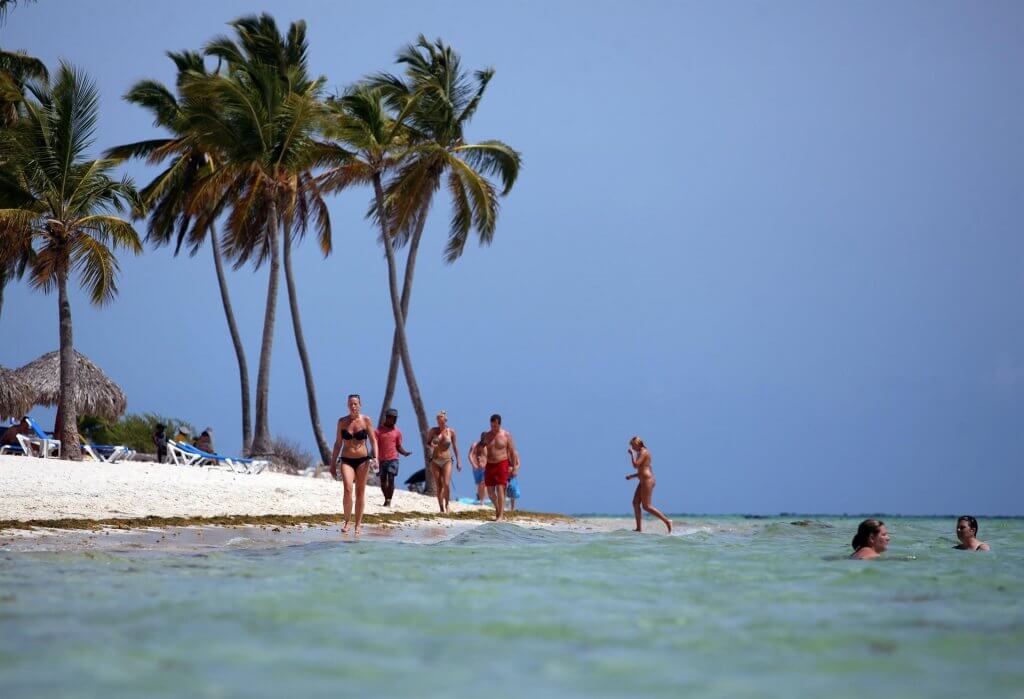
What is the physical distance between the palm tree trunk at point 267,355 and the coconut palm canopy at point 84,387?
4364 mm

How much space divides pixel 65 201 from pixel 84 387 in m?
8.69

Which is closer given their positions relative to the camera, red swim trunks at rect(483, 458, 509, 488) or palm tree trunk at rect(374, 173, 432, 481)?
red swim trunks at rect(483, 458, 509, 488)

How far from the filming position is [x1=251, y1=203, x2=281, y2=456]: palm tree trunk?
28.8 metres

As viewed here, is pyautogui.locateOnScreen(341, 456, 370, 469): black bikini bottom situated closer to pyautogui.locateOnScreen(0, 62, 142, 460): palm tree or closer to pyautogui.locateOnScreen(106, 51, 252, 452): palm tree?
pyautogui.locateOnScreen(0, 62, 142, 460): palm tree

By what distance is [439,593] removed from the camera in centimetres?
807

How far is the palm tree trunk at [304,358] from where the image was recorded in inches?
1195

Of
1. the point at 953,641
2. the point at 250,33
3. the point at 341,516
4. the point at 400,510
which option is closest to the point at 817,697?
the point at 953,641

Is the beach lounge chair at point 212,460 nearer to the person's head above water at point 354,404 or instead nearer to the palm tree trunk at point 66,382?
the palm tree trunk at point 66,382

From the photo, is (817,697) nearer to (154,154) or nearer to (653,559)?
(653,559)

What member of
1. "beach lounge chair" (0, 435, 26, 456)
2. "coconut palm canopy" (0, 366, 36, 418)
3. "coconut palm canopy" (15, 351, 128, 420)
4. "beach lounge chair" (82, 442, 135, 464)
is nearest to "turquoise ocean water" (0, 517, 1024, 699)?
"beach lounge chair" (82, 442, 135, 464)

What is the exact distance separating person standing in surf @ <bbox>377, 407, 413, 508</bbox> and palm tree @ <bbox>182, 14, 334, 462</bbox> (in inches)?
374

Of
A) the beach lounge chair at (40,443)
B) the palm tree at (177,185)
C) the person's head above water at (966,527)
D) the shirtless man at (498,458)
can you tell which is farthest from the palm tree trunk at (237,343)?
the person's head above water at (966,527)

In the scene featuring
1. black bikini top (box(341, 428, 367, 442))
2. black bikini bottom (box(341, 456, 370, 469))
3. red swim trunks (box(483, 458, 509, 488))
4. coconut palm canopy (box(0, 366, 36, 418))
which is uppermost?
coconut palm canopy (box(0, 366, 36, 418))

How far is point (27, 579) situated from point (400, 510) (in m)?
12.3
